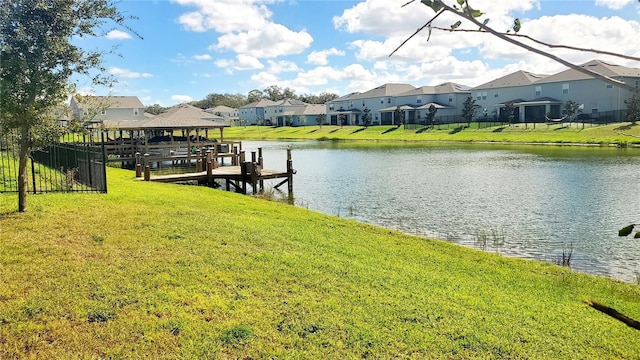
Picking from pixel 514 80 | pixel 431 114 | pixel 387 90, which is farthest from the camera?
pixel 387 90

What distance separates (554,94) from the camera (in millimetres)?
70812

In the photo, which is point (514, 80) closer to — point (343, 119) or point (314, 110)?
point (343, 119)

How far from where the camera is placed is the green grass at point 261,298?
219 inches

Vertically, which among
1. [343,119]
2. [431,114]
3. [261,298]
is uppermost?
[343,119]

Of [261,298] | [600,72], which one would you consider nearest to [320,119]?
[600,72]

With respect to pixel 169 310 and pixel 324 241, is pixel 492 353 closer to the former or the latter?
pixel 169 310

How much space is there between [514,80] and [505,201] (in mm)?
61873

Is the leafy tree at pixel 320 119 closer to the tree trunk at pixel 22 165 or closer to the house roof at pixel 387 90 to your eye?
the house roof at pixel 387 90

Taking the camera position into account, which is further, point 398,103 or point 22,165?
point 398,103

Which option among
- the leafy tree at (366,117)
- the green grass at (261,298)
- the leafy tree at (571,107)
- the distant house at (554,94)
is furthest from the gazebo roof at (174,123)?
the leafy tree at (366,117)

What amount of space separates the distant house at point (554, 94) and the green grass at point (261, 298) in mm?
58678

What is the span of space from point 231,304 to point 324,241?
15.5 feet

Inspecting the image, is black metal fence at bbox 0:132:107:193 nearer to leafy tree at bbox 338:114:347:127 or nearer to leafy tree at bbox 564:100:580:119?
leafy tree at bbox 564:100:580:119

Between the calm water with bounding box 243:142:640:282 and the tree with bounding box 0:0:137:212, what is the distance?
36.0ft
